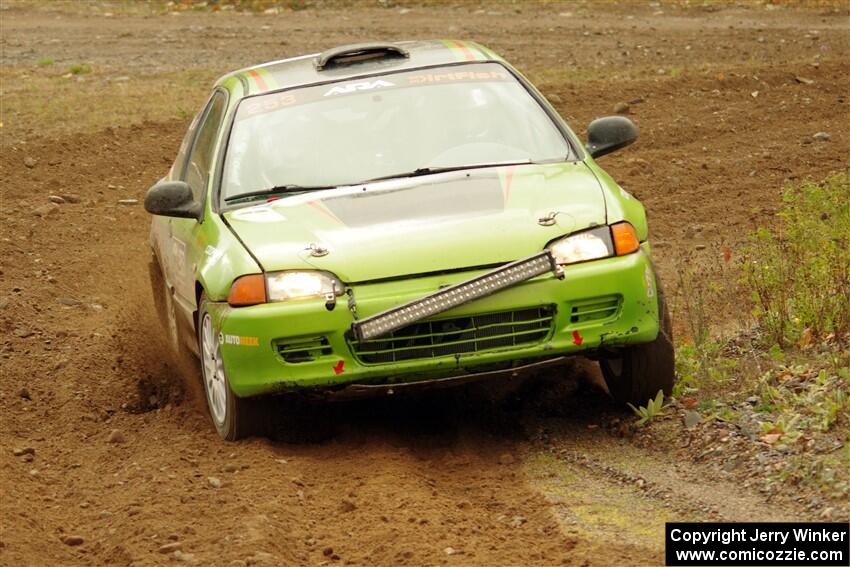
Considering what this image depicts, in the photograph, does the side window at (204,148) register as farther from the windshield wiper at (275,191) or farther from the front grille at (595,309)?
the front grille at (595,309)

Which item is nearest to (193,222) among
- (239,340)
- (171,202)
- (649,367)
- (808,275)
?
(171,202)

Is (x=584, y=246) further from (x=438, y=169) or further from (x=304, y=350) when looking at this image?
(x=304, y=350)

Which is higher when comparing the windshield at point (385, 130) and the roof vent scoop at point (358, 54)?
the roof vent scoop at point (358, 54)

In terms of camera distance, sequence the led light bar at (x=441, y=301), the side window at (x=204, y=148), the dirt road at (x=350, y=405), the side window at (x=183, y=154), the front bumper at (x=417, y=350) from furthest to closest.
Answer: the side window at (x=183, y=154)
the side window at (x=204, y=148)
the front bumper at (x=417, y=350)
the led light bar at (x=441, y=301)
the dirt road at (x=350, y=405)

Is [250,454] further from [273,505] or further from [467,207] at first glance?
[467,207]

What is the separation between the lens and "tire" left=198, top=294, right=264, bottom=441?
23.3 ft

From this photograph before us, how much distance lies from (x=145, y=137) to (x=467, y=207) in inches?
358

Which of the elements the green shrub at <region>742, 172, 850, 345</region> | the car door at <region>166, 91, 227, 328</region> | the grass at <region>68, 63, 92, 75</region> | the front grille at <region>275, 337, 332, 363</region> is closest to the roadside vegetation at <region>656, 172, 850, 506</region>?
the green shrub at <region>742, 172, 850, 345</region>

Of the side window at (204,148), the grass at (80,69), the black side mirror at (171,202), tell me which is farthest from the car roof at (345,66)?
the grass at (80,69)

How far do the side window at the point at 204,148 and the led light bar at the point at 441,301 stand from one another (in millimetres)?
1714

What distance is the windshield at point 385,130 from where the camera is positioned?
25.3 ft

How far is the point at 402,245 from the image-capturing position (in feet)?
22.2

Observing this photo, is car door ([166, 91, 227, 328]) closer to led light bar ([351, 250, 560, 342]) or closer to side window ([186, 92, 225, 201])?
side window ([186, 92, 225, 201])

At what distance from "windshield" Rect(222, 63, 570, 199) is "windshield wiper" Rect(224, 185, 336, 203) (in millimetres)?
24
